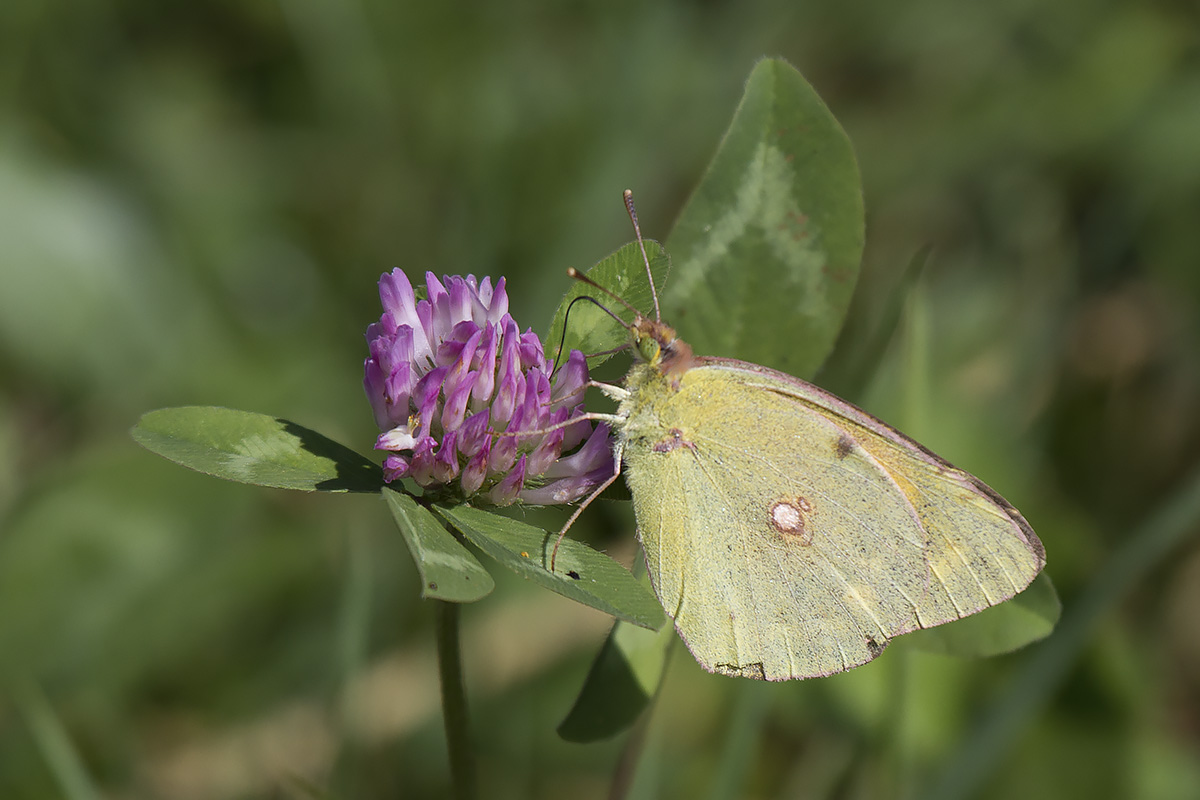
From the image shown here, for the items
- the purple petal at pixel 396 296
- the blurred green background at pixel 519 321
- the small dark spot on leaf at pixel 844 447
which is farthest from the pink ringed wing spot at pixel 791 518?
the purple petal at pixel 396 296

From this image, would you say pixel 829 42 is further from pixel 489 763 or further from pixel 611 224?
pixel 489 763

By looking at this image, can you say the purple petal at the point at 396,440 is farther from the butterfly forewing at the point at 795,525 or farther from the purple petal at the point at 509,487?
the butterfly forewing at the point at 795,525

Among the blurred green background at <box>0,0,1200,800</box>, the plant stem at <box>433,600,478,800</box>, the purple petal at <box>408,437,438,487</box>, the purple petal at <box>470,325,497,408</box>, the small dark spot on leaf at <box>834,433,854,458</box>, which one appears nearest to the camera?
the plant stem at <box>433,600,478,800</box>

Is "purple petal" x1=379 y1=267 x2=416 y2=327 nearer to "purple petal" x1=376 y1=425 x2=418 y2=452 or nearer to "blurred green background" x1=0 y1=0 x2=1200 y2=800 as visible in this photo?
"purple petal" x1=376 y1=425 x2=418 y2=452

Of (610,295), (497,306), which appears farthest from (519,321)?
(497,306)

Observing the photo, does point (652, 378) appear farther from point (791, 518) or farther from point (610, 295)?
point (791, 518)

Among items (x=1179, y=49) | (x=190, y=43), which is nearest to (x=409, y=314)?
(x=190, y=43)

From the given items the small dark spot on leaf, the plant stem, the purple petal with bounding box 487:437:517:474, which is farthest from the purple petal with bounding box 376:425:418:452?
the small dark spot on leaf
